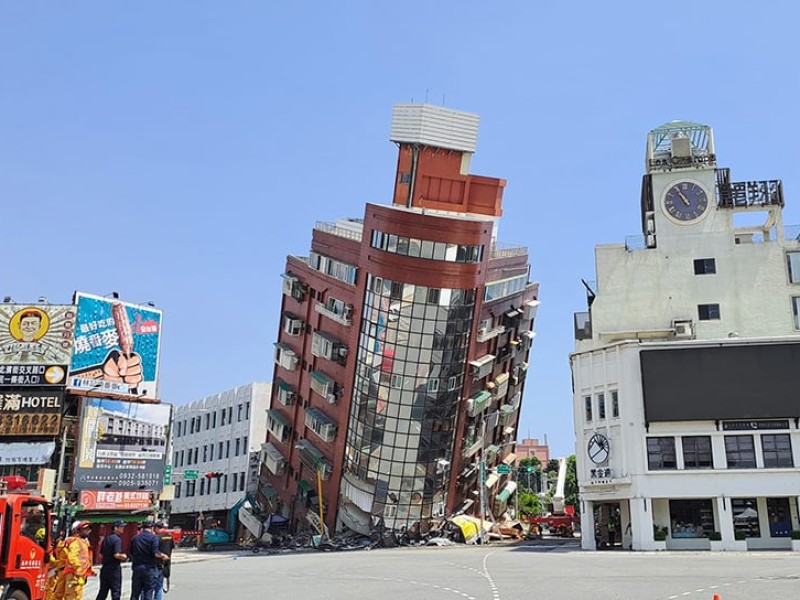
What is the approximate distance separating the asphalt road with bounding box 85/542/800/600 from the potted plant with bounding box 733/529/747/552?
39.0ft

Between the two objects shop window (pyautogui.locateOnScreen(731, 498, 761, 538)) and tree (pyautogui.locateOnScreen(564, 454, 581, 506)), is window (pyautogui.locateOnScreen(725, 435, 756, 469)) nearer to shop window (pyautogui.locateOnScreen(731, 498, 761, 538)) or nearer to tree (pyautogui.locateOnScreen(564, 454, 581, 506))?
shop window (pyautogui.locateOnScreen(731, 498, 761, 538))

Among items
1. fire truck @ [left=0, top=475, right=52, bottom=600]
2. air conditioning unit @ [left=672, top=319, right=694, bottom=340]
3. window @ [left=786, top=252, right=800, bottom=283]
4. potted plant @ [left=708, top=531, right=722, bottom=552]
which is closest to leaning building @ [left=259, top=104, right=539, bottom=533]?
air conditioning unit @ [left=672, top=319, right=694, bottom=340]

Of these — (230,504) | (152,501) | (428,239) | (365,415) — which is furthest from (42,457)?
(230,504)

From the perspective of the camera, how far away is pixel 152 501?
5122 centimetres

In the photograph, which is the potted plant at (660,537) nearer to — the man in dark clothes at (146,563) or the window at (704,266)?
the window at (704,266)

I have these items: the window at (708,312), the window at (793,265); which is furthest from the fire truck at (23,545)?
the window at (793,265)

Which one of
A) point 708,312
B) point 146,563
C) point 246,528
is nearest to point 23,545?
point 146,563

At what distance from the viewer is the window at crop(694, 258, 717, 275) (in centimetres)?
5134

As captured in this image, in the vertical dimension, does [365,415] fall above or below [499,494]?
above

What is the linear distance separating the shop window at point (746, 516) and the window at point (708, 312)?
38.7 ft

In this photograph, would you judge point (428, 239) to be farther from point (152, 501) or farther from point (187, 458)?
point (187, 458)

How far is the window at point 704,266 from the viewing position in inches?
2021

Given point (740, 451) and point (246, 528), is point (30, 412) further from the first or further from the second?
point (740, 451)

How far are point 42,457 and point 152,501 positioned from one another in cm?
734
